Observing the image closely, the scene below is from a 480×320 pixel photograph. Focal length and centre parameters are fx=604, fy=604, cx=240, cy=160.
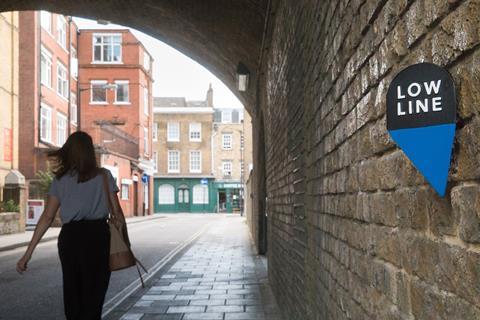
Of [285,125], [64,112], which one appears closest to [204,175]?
[64,112]

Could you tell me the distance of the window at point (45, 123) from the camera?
30.3 meters

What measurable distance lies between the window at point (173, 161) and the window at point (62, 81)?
27.1 metres

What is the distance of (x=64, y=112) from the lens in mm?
34281

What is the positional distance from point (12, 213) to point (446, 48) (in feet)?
68.5

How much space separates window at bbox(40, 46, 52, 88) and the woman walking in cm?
2810

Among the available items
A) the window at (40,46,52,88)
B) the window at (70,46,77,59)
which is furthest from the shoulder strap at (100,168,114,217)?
the window at (70,46,77,59)

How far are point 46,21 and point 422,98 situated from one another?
3251 centimetres

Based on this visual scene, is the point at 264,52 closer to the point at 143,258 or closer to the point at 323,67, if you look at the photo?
the point at 323,67

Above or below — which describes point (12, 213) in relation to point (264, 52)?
below

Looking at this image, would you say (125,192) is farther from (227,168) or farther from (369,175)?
(369,175)

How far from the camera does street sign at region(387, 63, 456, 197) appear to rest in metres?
1.34

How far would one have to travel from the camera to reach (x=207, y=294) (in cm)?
789

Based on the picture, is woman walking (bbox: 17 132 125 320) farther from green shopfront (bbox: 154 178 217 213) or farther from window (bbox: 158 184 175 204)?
window (bbox: 158 184 175 204)

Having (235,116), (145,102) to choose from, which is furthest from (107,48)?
(235,116)
